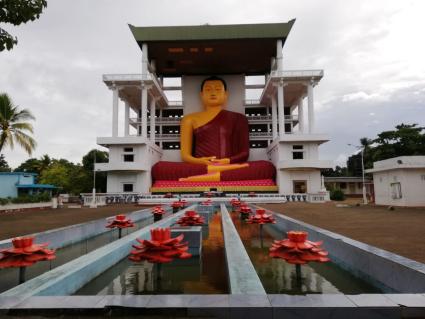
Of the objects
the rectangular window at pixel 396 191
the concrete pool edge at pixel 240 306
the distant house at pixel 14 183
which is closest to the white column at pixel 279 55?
the rectangular window at pixel 396 191

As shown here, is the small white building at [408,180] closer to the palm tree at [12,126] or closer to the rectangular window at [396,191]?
the rectangular window at [396,191]

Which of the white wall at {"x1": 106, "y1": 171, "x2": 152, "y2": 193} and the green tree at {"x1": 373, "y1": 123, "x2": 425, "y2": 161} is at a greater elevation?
the green tree at {"x1": 373, "y1": 123, "x2": 425, "y2": 161}

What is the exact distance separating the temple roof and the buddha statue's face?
378cm

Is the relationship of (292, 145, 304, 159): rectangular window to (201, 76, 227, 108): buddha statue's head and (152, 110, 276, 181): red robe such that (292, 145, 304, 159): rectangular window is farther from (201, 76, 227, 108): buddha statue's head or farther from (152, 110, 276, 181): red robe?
(201, 76, 227, 108): buddha statue's head

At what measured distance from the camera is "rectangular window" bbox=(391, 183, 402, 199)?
2375 centimetres

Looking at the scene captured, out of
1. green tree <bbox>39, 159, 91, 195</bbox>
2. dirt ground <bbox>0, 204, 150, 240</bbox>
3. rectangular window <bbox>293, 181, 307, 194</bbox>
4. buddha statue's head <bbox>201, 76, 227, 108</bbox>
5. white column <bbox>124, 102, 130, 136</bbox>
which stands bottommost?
dirt ground <bbox>0, 204, 150, 240</bbox>

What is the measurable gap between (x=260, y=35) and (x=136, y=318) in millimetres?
39382

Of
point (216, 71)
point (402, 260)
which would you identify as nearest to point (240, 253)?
point (402, 260)

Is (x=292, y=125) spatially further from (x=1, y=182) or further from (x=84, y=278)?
(x=84, y=278)

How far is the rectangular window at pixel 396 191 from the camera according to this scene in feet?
77.9

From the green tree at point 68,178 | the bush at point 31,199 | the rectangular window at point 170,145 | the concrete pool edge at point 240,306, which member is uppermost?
the rectangular window at point 170,145

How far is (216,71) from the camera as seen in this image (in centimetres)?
4662

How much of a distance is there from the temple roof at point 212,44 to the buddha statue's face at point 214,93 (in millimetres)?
3776

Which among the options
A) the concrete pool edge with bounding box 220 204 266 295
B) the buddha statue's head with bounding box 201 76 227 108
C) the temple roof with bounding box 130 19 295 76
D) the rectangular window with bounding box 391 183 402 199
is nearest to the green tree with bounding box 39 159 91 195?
the temple roof with bounding box 130 19 295 76
